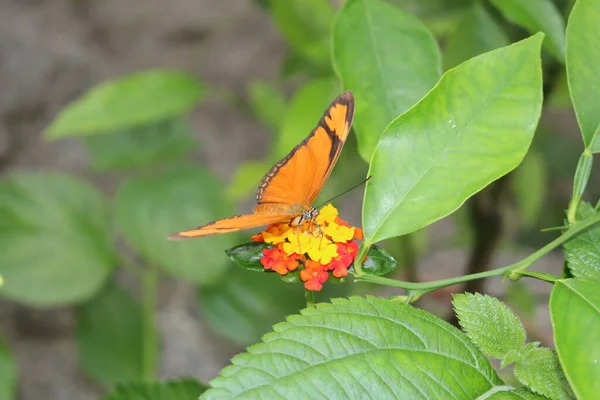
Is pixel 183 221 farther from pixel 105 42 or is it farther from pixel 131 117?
pixel 105 42

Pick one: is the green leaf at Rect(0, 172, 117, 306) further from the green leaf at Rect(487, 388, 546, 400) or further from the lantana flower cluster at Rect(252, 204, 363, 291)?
the green leaf at Rect(487, 388, 546, 400)

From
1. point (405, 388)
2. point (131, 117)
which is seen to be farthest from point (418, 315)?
A: point (131, 117)

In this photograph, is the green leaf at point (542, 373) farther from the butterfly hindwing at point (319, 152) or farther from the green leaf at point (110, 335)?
the green leaf at point (110, 335)

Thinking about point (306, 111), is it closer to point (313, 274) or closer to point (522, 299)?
point (313, 274)

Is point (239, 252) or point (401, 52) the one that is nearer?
point (239, 252)

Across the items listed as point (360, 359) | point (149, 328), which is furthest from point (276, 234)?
point (149, 328)

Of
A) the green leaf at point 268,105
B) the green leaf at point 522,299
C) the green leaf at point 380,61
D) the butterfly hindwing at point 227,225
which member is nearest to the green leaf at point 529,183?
the green leaf at point 522,299

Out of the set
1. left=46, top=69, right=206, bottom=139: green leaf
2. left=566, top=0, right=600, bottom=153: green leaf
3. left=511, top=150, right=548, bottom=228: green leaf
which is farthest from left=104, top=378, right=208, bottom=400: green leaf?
left=511, top=150, right=548, bottom=228: green leaf
